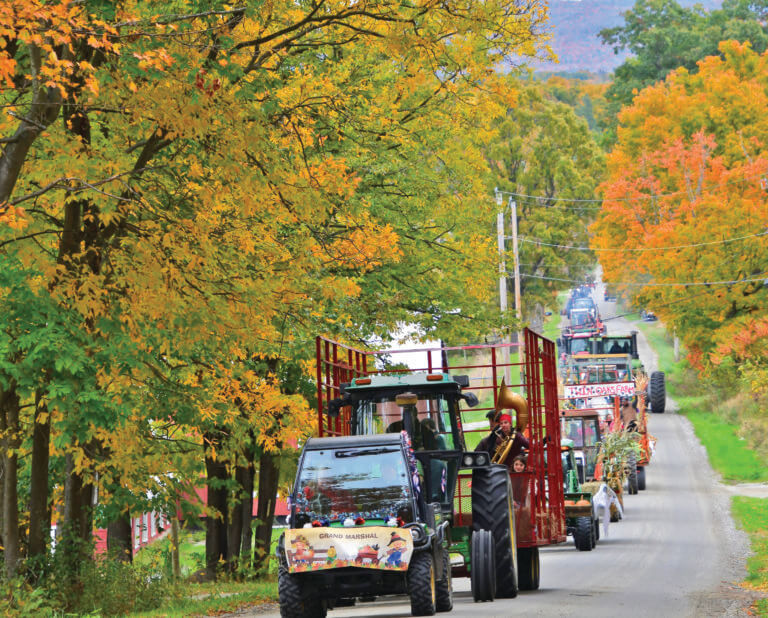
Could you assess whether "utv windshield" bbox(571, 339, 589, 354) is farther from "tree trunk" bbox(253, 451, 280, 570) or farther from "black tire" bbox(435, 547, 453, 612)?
"black tire" bbox(435, 547, 453, 612)

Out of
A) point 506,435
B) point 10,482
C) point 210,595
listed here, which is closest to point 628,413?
point 210,595

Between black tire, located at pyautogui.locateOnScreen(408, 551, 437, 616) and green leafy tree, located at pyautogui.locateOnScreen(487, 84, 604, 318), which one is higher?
green leafy tree, located at pyautogui.locateOnScreen(487, 84, 604, 318)

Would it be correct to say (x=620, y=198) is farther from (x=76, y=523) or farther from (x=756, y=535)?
(x=76, y=523)

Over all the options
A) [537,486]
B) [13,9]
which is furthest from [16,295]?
[537,486]

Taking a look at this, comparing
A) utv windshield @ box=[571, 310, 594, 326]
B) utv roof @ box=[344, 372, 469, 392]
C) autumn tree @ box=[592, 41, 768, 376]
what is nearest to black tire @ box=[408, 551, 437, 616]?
utv roof @ box=[344, 372, 469, 392]

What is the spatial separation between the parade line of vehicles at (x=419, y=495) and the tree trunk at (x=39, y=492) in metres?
4.15

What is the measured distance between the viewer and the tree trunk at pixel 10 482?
17.0 m

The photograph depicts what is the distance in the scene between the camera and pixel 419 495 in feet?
43.6

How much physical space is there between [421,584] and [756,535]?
18.2m

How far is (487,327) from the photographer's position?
88.7ft

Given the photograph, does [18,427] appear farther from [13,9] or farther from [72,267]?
[13,9]

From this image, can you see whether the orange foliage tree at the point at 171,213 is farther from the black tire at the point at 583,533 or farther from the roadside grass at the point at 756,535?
the roadside grass at the point at 756,535

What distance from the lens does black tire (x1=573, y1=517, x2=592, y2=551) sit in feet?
83.5

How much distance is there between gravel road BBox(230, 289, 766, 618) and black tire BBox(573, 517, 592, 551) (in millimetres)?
250
